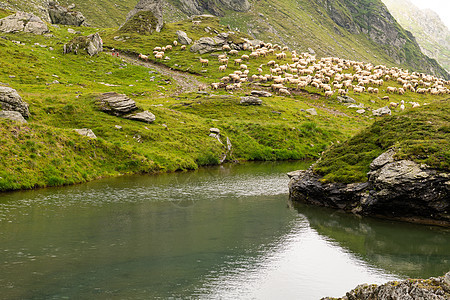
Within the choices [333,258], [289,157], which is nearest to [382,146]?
[333,258]

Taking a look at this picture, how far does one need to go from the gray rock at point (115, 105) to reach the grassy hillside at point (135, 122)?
1.51 m

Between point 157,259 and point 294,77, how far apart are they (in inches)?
4450

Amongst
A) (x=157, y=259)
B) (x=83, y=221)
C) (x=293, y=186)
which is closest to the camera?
(x=157, y=259)

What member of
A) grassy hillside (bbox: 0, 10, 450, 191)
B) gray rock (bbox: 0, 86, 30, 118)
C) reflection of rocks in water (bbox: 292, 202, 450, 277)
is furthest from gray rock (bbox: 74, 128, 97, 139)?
reflection of rocks in water (bbox: 292, 202, 450, 277)

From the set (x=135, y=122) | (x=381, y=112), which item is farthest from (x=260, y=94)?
(x=135, y=122)

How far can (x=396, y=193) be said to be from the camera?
104 ft

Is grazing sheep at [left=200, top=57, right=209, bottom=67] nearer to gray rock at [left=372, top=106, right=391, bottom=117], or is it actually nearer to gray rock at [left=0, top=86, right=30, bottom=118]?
gray rock at [left=372, top=106, right=391, bottom=117]

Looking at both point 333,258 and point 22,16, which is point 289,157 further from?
point 22,16

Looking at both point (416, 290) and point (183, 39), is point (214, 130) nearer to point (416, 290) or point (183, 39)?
point (416, 290)

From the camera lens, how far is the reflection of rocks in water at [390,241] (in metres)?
23.5

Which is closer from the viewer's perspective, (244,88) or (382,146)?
(382,146)

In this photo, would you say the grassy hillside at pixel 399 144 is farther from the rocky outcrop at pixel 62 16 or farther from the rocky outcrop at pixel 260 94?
the rocky outcrop at pixel 62 16

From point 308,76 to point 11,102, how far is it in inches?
3885

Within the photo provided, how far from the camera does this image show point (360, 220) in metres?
34.0
